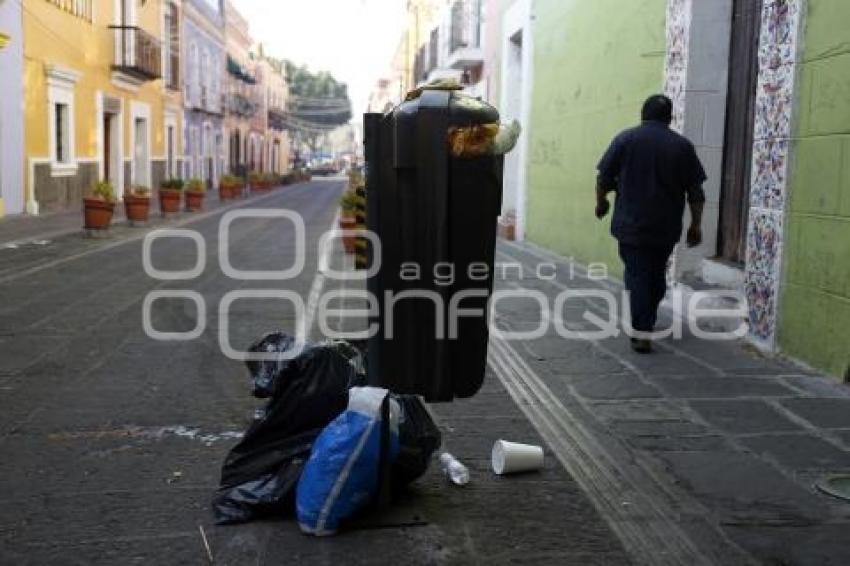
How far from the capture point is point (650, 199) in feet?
21.5

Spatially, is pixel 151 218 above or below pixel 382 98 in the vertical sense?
below

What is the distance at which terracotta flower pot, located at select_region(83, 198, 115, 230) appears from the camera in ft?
50.9

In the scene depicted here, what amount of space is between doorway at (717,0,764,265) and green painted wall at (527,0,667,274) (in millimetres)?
1150

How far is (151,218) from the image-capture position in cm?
2066

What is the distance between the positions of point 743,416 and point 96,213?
12.7 m

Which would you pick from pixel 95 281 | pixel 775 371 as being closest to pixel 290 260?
pixel 95 281

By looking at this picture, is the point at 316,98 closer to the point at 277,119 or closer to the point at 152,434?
the point at 277,119

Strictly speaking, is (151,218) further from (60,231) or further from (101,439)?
(101,439)

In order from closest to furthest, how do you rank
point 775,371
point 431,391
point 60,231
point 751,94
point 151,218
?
point 431,391, point 775,371, point 751,94, point 60,231, point 151,218

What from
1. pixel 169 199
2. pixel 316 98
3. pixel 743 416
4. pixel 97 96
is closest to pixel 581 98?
pixel 743 416

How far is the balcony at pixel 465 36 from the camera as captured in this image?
883 inches

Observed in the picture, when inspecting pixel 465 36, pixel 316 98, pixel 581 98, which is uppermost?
pixel 316 98

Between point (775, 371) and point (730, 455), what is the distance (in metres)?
1.89

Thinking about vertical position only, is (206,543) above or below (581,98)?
below
